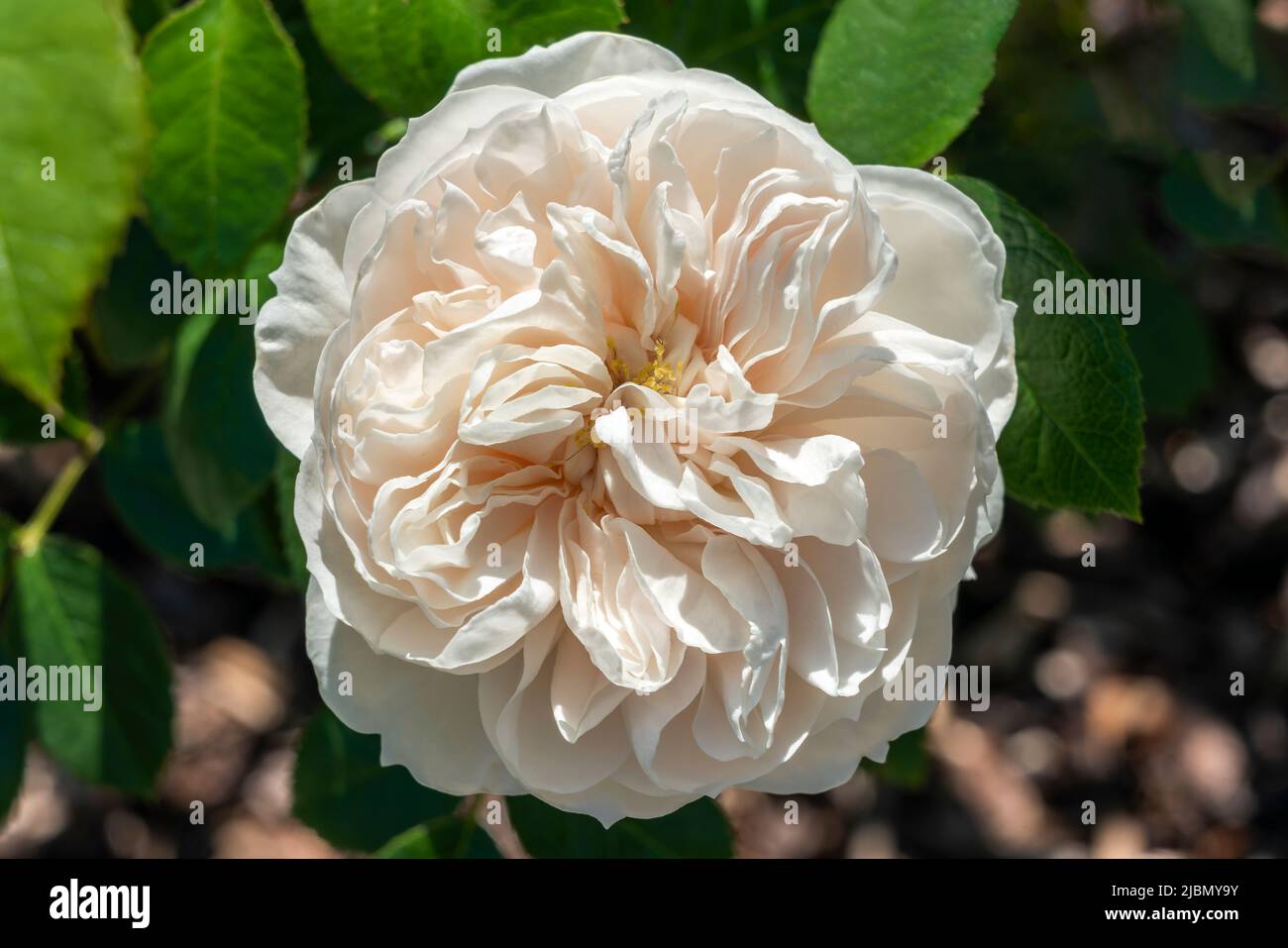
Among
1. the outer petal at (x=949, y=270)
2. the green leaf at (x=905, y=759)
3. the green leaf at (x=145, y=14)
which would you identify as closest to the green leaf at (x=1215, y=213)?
the green leaf at (x=905, y=759)

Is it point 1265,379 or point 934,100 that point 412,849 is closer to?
point 934,100

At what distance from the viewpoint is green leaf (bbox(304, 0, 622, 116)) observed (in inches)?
40.7

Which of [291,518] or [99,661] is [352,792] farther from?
[291,518]

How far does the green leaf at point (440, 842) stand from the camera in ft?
4.29

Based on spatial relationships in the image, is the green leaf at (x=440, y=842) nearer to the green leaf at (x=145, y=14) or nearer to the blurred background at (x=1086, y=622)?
the blurred background at (x=1086, y=622)

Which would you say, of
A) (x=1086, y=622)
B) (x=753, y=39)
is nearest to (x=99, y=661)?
(x=753, y=39)

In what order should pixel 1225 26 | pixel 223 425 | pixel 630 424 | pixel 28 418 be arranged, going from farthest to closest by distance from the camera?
1. pixel 28 418
2. pixel 1225 26
3. pixel 223 425
4. pixel 630 424

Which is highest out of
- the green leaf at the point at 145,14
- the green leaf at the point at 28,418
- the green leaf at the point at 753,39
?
the green leaf at the point at 145,14

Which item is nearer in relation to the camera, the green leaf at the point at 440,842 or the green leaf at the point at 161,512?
the green leaf at the point at 440,842

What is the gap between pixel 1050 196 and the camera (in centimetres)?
180

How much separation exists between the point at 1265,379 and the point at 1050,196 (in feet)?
3.15

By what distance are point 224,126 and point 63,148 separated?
0.15 metres

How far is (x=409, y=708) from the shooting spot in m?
0.96

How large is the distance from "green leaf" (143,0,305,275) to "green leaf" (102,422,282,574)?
57 cm
